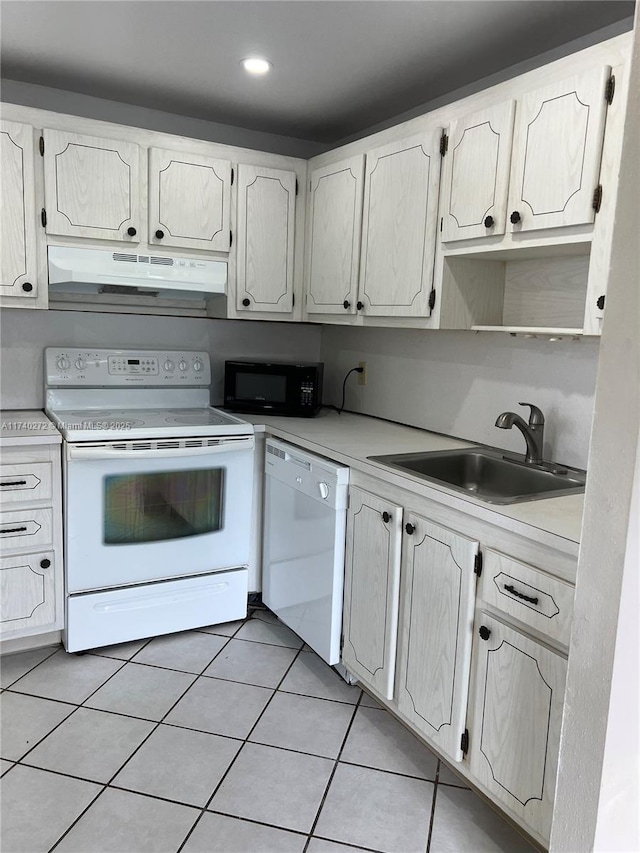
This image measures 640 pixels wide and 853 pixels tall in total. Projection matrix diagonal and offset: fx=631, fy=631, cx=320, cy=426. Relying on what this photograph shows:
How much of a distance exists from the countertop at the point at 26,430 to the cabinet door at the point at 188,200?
36.2 inches

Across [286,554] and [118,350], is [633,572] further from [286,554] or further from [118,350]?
[118,350]

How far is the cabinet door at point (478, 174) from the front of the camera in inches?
77.4

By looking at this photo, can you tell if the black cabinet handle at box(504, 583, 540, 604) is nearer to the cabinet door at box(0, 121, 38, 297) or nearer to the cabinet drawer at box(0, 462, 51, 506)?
the cabinet drawer at box(0, 462, 51, 506)

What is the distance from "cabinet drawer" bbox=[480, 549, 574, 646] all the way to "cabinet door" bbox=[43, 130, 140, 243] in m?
2.03

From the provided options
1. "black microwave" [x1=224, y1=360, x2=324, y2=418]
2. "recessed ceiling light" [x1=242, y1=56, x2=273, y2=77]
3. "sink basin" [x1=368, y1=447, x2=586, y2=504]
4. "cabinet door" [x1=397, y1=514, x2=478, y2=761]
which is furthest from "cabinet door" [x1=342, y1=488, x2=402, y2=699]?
"recessed ceiling light" [x1=242, y1=56, x2=273, y2=77]

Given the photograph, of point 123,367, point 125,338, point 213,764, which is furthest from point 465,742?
point 125,338

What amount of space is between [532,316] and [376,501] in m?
0.88

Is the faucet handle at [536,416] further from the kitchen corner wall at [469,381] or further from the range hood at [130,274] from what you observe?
the range hood at [130,274]

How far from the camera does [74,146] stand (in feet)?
8.40

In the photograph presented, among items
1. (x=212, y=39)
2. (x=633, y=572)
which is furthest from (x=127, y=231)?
(x=633, y=572)

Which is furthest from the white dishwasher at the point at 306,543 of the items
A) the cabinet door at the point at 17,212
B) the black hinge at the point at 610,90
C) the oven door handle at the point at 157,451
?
the black hinge at the point at 610,90

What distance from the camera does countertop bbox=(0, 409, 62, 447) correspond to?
92.0 inches

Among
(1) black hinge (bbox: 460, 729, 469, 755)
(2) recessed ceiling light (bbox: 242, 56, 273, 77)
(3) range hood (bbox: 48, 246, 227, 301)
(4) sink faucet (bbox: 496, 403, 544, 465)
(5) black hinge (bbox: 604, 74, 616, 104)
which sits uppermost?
(2) recessed ceiling light (bbox: 242, 56, 273, 77)

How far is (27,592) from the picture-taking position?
96.3 inches
